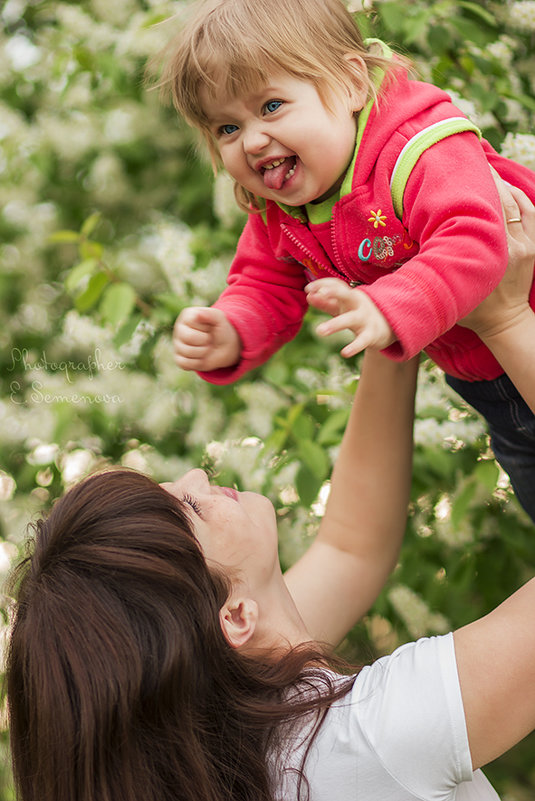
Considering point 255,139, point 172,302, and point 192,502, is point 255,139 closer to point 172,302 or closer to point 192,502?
point 192,502

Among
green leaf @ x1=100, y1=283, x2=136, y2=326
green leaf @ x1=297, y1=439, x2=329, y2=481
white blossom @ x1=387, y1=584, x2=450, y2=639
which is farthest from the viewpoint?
green leaf @ x1=100, y1=283, x2=136, y2=326

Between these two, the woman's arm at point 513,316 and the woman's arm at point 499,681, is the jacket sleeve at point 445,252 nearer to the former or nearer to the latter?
the woman's arm at point 513,316

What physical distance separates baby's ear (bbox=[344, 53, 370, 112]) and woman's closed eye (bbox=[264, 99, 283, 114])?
108 mm

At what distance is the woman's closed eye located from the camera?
1.33 meters

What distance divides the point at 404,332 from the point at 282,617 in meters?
0.54

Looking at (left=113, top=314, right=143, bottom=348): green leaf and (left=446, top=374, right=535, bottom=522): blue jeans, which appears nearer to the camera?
(left=446, top=374, right=535, bottom=522): blue jeans

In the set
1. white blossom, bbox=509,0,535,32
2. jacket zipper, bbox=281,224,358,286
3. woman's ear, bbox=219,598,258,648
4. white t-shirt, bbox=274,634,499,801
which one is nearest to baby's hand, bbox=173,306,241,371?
jacket zipper, bbox=281,224,358,286

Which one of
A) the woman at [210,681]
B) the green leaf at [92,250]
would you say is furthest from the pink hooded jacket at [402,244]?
the green leaf at [92,250]

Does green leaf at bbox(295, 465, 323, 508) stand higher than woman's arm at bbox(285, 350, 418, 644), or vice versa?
woman's arm at bbox(285, 350, 418, 644)

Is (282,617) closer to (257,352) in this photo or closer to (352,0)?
(257,352)

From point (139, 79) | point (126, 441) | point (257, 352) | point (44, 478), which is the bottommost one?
point (44, 478)

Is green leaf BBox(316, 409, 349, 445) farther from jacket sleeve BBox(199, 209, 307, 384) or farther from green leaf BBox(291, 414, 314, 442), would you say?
jacket sleeve BBox(199, 209, 307, 384)

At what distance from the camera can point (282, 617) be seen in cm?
143

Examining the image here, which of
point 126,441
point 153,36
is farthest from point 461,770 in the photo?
A: point 153,36
